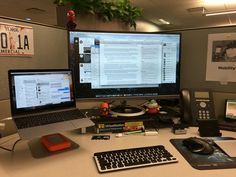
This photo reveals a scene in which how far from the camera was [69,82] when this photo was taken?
1000 millimetres

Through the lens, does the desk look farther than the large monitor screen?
No

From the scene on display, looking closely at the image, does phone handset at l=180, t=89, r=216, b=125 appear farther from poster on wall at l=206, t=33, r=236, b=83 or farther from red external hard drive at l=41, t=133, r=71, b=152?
red external hard drive at l=41, t=133, r=71, b=152

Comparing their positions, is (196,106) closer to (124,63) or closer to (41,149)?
→ (124,63)

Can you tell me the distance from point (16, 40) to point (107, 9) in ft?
1.95

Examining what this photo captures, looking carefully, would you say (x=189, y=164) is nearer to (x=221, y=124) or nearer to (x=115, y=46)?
(x=221, y=124)

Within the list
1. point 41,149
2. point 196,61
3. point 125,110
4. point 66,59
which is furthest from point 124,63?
point 41,149

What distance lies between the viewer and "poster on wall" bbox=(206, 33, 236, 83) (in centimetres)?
118

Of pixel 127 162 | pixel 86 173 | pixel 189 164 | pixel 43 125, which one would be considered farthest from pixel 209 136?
pixel 43 125

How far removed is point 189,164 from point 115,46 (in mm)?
653

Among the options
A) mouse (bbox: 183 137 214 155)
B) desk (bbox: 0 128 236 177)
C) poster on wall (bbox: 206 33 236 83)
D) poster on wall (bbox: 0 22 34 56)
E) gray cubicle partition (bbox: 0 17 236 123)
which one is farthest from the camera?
poster on wall (bbox: 206 33 236 83)

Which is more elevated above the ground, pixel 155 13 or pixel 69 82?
pixel 155 13

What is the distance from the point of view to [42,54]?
44.0 inches

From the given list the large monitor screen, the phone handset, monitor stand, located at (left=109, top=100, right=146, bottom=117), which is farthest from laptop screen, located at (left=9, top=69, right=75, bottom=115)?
the phone handset

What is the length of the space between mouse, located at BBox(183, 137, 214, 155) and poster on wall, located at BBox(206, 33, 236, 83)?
0.51 meters
